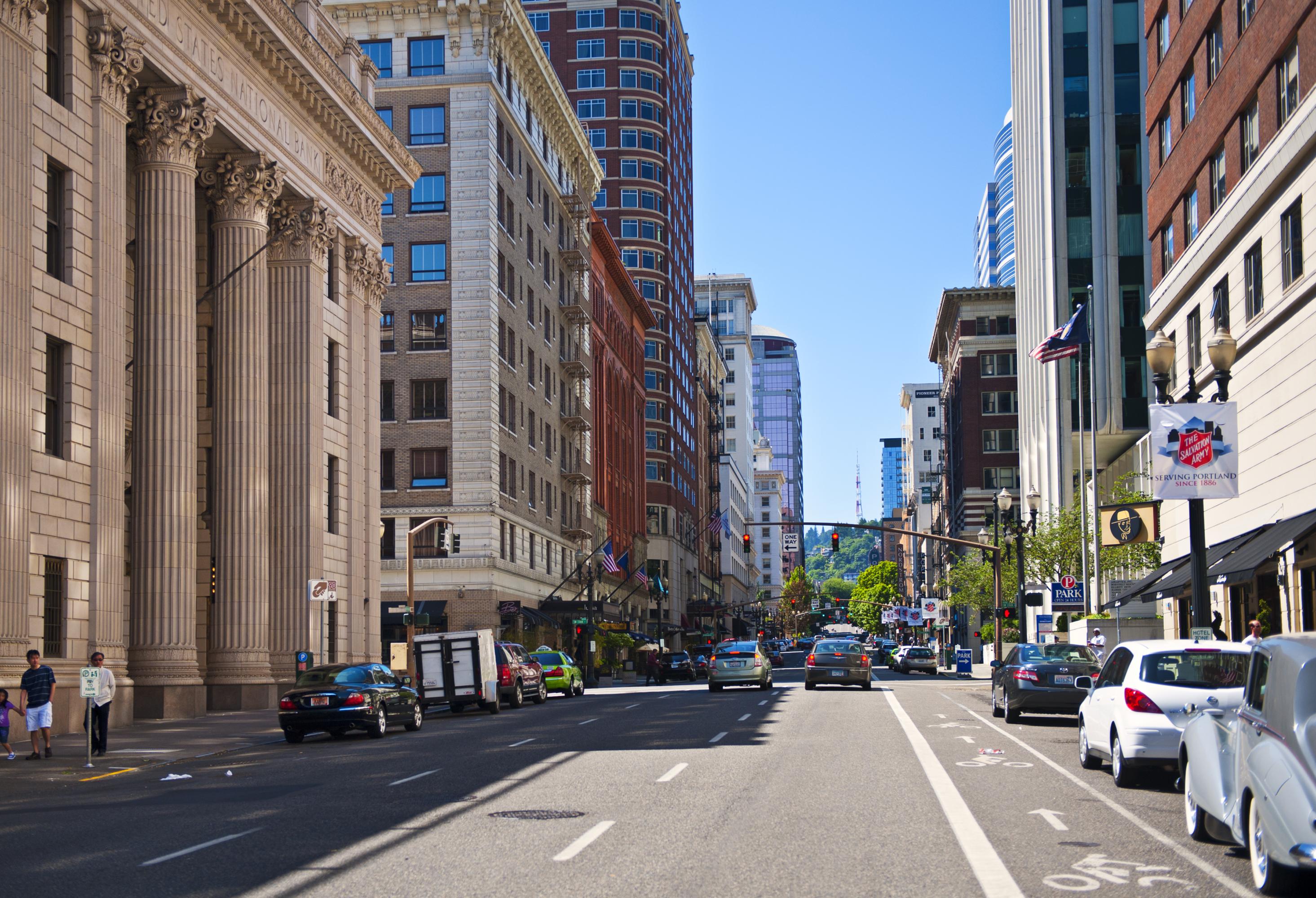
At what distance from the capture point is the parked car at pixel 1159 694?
638 inches

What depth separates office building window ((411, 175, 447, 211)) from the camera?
6638 cm

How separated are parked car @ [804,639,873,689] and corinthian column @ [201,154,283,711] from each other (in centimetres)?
1709

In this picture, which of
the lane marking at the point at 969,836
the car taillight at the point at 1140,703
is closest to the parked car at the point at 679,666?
the lane marking at the point at 969,836

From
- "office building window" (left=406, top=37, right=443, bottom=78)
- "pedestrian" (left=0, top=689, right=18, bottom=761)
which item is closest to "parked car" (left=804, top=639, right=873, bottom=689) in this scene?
"pedestrian" (left=0, top=689, right=18, bottom=761)

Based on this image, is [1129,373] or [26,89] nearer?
[26,89]

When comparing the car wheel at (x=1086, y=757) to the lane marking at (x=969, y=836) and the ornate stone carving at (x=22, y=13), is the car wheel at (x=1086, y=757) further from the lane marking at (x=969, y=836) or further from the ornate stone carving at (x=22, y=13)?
the ornate stone carving at (x=22, y=13)

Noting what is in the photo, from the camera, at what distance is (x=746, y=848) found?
474 inches

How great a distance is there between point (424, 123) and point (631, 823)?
5768 cm

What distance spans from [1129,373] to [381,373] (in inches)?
1312

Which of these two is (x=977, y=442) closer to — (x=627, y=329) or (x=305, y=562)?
(x=627, y=329)

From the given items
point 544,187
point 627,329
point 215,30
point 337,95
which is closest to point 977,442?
point 627,329

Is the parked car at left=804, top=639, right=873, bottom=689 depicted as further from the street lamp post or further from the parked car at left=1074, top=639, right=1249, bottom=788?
the parked car at left=1074, top=639, right=1249, bottom=788

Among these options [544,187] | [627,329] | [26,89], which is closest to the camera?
[26,89]

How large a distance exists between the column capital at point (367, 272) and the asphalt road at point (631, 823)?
28.8 meters
